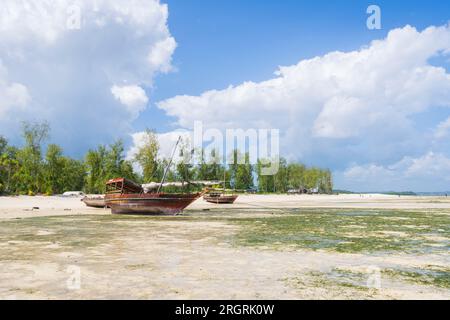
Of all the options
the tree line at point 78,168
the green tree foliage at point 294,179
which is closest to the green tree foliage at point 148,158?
the tree line at point 78,168

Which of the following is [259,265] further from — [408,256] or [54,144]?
[54,144]

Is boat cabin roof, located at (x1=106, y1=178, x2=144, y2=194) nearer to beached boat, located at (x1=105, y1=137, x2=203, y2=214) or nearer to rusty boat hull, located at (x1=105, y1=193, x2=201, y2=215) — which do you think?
beached boat, located at (x1=105, y1=137, x2=203, y2=214)

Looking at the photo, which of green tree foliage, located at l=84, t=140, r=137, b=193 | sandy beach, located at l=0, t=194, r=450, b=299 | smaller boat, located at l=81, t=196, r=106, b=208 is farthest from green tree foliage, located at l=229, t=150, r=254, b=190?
sandy beach, located at l=0, t=194, r=450, b=299

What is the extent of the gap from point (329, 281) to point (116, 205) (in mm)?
30923

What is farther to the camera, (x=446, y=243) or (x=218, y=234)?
(x=218, y=234)

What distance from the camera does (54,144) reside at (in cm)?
7669

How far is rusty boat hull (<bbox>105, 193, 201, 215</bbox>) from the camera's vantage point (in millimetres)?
33531

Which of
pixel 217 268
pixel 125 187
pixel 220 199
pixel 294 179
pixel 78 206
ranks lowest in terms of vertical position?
pixel 78 206

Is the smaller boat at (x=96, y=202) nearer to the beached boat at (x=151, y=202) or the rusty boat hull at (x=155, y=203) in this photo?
the beached boat at (x=151, y=202)

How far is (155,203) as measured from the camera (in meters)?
33.7

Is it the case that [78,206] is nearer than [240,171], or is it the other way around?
[78,206]

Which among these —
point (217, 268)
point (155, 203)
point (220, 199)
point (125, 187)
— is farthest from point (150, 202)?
point (220, 199)

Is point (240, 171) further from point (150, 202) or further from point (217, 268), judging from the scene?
point (217, 268)
